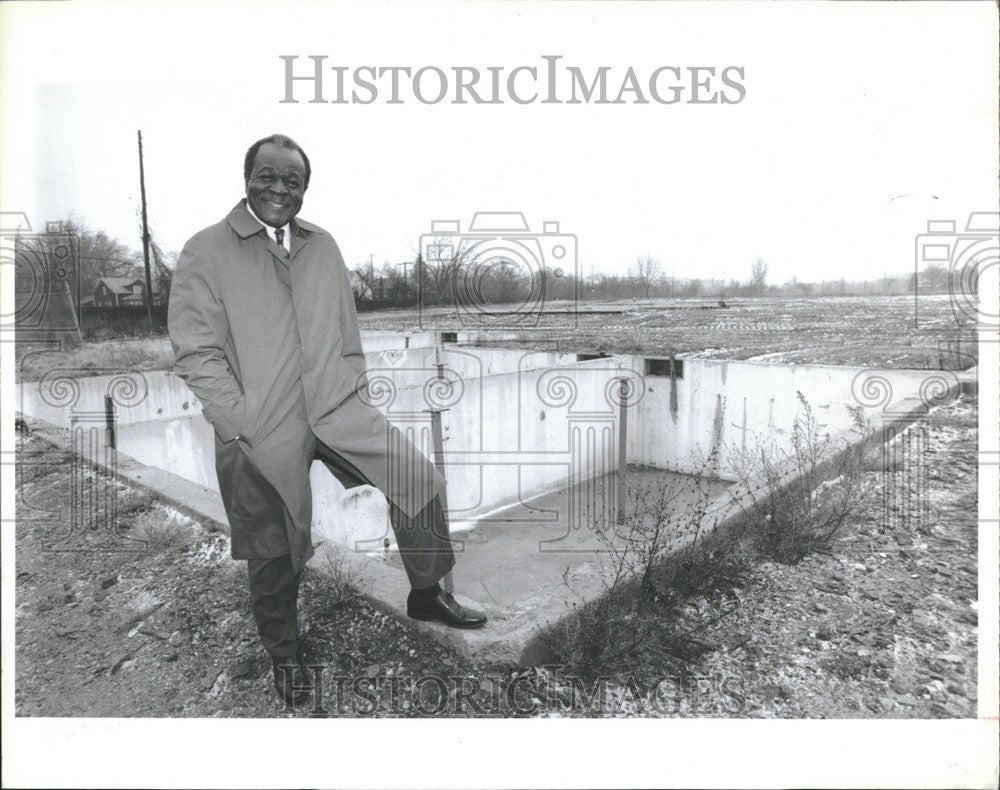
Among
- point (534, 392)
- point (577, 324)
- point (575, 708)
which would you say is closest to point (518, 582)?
point (534, 392)

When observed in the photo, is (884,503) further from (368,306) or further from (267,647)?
(267,647)

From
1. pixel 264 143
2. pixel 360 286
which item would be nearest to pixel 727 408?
pixel 360 286

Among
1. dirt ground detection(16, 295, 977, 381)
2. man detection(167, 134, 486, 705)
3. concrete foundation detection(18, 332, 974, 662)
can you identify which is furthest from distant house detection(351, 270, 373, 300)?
man detection(167, 134, 486, 705)

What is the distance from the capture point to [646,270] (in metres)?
4.13

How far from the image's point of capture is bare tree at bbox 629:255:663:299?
4.03 m

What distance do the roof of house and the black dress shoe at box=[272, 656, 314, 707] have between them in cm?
211

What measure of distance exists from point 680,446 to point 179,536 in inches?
281

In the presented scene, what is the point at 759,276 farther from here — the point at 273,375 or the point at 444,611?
the point at 273,375

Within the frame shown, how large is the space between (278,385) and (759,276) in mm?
3303

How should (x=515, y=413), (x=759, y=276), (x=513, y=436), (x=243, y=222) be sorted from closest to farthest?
1. (x=243, y=222)
2. (x=759, y=276)
3. (x=515, y=413)
4. (x=513, y=436)

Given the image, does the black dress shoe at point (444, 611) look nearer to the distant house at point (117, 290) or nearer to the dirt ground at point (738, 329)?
the dirt ground at point (738, 329)

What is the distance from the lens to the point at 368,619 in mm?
2553

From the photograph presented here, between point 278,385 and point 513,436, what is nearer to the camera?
point 278,385

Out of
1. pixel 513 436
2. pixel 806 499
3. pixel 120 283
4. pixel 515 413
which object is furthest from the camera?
pixel 513 436
